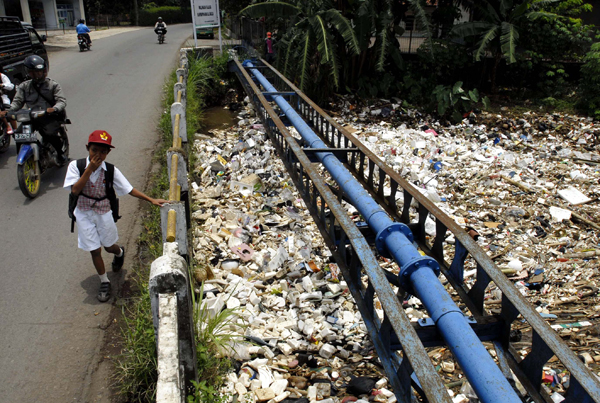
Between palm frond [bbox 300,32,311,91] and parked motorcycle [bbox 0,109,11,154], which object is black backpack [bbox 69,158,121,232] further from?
palm frond [bbox 300,32,311,91]

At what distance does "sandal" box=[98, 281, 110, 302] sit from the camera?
14.9ft

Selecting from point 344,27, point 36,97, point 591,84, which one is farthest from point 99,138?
point 591,84

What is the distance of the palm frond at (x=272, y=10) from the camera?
43.0 feet

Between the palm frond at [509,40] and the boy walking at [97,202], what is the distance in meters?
10.4

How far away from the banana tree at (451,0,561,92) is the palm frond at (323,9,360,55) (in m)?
2.90

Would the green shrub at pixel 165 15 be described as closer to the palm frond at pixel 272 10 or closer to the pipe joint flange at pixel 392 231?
the palm frond at pixel 272 10

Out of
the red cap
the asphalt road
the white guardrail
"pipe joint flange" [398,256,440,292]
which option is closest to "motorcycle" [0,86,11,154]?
the asphalt road

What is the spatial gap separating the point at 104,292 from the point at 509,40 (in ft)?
37.5

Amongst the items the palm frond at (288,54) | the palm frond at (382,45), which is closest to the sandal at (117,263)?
the palm frond at (382,45)

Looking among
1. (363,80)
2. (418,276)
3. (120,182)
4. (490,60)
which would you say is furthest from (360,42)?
(418,276)

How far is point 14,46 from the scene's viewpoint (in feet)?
34.2

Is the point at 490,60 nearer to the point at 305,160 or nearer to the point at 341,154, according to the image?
the point at 341,154

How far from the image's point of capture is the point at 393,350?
313 centimetres

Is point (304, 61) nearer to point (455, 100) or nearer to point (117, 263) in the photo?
point (455, 100)
